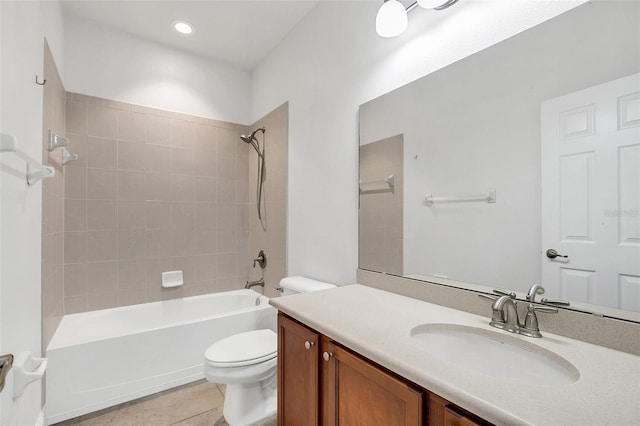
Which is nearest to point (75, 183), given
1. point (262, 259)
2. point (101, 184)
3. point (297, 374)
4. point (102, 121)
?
point (101, 184)

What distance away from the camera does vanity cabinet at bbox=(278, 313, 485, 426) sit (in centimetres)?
71

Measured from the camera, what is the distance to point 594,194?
2.90ft

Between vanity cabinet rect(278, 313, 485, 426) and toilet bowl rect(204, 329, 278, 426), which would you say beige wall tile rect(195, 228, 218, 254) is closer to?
toilet bowl rect(204, 329, 278, 426)

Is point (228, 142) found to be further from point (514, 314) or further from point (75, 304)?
point (514, 314)

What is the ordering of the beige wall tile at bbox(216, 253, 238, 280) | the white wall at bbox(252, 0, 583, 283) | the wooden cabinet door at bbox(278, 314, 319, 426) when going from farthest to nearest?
1. the beige wall tile at bbox(216, 253, 238, 280)
2. the white wall at bbox(252, 0, 583, 283)
3. the wooden cabinet door at bbox(278, 314, 319, 426)

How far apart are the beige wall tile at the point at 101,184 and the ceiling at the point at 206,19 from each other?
122 centimetres

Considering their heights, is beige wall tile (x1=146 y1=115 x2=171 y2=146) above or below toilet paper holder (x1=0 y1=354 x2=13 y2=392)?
above

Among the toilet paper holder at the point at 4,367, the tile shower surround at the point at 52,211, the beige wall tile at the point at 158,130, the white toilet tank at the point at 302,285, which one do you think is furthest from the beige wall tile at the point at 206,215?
the toilet paper holder at the point at 4,367

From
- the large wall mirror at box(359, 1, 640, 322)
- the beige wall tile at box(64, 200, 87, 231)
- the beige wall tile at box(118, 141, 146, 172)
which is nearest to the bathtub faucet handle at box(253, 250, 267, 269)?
the beige wall tile at box(118, 141, 146, 172)

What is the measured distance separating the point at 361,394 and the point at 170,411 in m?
1.63

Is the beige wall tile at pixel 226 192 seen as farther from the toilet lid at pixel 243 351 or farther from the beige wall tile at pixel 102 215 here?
the toilet lid at pixel 243 351

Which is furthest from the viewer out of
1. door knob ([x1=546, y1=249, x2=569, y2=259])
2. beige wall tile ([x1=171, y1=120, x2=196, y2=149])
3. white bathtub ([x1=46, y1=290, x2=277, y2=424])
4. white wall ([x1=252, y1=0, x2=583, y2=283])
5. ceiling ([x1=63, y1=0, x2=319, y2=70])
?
beige wall tile ([x1=171, y1=120, x2=196, y2=149])

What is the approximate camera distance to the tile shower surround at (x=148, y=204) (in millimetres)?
2309

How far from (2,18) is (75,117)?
1.54 m
